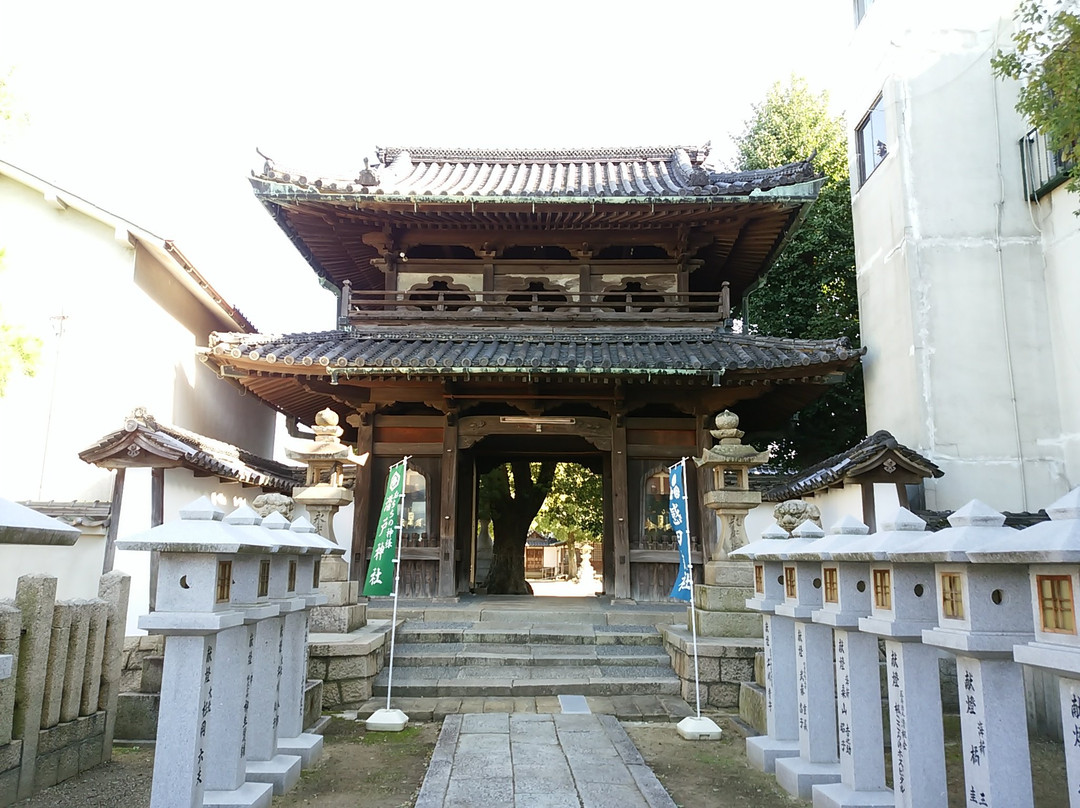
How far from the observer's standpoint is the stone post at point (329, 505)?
337 inches

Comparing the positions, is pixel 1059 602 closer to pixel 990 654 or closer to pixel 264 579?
pixel 990 654

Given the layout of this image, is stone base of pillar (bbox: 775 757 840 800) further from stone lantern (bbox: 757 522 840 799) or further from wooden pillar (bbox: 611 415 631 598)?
wooden pillar (bbox: 611 415 631 598)

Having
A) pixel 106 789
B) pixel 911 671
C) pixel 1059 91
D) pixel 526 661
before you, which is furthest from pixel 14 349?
pixel 1059 91

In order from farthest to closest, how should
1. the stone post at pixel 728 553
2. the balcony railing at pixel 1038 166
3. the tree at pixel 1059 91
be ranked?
the balcony railing at pixel 1038 166 → the stone post at pixel 728 553 → the tree at pixel 1059 91

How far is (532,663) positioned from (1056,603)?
634 cm

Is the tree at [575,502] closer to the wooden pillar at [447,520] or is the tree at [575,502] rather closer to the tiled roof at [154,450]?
the wooden pillar at [447,520]

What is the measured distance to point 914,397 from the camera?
11344mm

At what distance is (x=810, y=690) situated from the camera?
18.2 ft

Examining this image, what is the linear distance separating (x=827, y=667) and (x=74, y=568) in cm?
998

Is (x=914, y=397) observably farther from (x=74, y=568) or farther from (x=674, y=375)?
(x=74, y=568)

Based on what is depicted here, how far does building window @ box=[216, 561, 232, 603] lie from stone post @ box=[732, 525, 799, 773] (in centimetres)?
406

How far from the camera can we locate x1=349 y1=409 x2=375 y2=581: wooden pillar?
1159 cm

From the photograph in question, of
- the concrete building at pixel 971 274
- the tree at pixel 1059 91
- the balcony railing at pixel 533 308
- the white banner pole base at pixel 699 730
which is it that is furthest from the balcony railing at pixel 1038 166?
the white banner pole base at pixel 699 730

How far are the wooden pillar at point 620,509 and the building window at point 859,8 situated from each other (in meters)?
9.14
